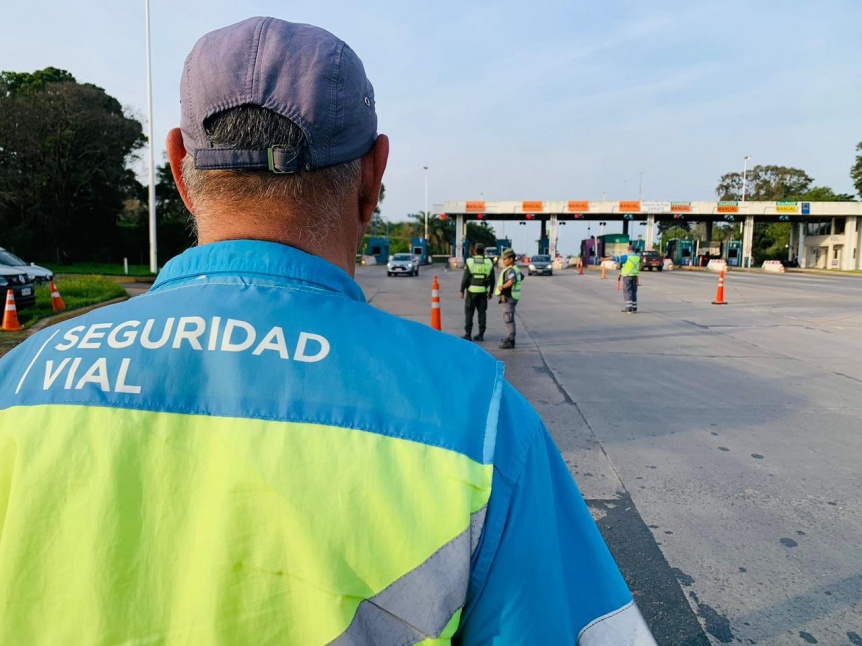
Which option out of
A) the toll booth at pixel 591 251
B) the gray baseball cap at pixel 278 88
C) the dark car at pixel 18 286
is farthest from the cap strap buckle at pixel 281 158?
the toll booth at pixel 591 251

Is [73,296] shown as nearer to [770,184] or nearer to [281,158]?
[281,158]

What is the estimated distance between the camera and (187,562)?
91 centimetres

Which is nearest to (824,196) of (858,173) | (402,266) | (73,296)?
(858,173)

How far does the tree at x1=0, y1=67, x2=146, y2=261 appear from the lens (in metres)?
34.4

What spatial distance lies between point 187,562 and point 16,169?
43.0 metres

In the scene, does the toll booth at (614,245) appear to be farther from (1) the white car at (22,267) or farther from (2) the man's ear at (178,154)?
(2) the man's ear at (178,154)

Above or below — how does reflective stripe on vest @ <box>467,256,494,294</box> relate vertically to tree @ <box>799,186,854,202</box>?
below

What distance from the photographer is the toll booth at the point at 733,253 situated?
58706 mm

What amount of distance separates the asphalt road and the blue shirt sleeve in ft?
0.72

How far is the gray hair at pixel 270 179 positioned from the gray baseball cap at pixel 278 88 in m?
0.02

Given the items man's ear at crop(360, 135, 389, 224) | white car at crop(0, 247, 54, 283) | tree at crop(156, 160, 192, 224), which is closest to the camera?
man's ear at crop(360, 135, 389, 224)

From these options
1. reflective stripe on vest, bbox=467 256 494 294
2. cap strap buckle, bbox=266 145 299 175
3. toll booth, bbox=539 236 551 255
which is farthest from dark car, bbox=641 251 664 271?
cap strap buckle, bbox=266 145 299 175

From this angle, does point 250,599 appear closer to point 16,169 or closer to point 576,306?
point 576,306

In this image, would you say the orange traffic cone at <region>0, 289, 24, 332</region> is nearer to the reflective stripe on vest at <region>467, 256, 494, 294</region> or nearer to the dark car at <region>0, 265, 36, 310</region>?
the dark car at <region>0, 265, 36, 310</region>
